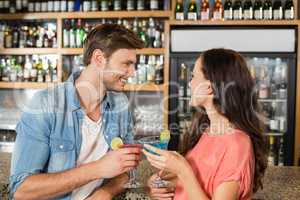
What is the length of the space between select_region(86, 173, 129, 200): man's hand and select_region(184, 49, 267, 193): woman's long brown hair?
505mm

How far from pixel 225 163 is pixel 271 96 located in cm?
297

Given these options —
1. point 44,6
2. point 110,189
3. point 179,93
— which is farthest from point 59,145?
point 44,6

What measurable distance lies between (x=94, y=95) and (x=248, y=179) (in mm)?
688

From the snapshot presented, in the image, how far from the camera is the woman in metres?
1.24

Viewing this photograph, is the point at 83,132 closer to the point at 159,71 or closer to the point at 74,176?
the point at 74,176

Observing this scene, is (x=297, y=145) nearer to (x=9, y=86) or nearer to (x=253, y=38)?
(x=253, y=38)

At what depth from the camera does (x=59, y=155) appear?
140cm

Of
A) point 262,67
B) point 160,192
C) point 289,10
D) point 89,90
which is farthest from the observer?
point 262,67

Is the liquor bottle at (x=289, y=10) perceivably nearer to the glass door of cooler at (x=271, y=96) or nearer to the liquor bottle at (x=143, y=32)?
the glass door of cooler at (x=271, y=96)

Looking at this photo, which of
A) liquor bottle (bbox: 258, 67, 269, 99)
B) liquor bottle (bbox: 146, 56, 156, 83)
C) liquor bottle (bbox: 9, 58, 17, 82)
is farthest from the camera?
liquor bottle (bbox: 9, 58, 17, 82)

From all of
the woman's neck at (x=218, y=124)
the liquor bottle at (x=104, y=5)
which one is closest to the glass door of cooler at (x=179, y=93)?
the liquor bottle at (x=104, y=5)

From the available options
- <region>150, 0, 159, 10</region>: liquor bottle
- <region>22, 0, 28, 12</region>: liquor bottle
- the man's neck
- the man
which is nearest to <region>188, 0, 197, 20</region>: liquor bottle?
<region>150, 0, 159, 10</region>: liquor bottle

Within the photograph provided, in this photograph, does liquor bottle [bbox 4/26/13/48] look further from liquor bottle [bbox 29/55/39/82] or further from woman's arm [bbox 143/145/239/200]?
woman's arm [bbox 143/145/239/200]

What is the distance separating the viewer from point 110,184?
155 centimetres
